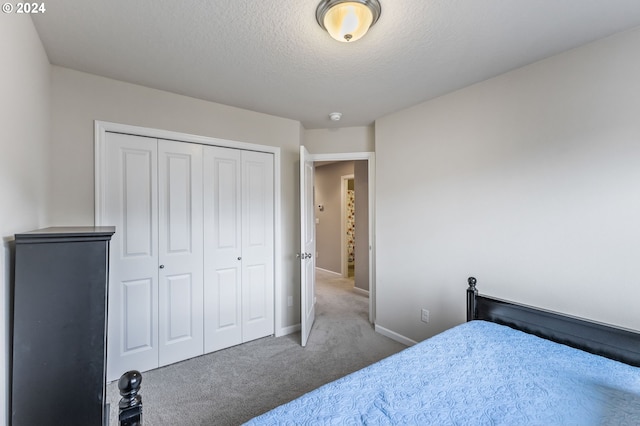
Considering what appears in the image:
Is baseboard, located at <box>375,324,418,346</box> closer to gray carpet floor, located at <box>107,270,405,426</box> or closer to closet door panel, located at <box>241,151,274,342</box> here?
gray carpet floor, located at <box>107,270,405,426</box>

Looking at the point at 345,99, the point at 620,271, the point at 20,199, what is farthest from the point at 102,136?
the point at 620,271

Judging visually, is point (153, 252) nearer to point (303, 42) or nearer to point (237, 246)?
point (237, 246)

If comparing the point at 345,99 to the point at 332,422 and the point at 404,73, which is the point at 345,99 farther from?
the point at 332,422

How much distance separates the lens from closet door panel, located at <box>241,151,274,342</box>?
9.51 ft

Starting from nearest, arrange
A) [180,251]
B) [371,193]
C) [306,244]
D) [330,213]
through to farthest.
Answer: [180,251] → [306,244] → [371,193] → [330,213]

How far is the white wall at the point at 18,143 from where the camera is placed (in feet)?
3.68

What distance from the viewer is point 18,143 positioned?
4.32 feet

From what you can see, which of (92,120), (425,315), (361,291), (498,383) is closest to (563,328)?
(498,383)

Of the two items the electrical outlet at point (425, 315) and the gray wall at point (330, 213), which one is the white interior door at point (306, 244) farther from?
the gray wall at point (330, 213)

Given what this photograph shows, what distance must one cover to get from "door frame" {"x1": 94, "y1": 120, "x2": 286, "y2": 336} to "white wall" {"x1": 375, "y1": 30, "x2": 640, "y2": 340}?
1.21 m

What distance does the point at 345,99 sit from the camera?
258 centimetres

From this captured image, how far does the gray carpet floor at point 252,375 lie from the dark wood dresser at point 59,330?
0.83 meters

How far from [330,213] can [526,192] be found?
13.3ft

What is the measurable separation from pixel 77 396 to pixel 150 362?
136 cm
